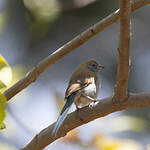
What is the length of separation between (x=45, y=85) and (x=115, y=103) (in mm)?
3333

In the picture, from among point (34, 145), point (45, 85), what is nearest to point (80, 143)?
point (34, 145)

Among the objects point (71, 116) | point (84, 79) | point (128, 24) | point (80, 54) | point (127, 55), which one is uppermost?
point (128, 24)

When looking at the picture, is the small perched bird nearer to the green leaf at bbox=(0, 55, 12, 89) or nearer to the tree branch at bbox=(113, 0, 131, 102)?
the tree branch at bbox=(113, 0, 131, 102)

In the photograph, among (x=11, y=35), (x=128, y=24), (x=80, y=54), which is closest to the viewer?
(x=128, y=24)

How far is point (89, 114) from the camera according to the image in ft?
9.25

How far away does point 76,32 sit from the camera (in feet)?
22.5

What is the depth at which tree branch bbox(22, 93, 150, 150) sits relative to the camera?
8.61 ft

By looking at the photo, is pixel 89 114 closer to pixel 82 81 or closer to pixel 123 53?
pixel 123 53

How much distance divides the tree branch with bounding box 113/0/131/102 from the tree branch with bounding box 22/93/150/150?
5 cm

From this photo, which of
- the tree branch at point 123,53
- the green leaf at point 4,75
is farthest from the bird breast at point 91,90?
the green leaf at point 4,75

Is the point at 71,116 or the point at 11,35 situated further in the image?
the point at 11,35

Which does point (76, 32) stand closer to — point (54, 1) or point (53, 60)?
point (54, 1)

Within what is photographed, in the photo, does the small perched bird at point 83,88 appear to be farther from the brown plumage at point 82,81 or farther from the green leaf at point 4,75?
the green leaf at point 4,75

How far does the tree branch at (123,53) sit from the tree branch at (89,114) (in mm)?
47
